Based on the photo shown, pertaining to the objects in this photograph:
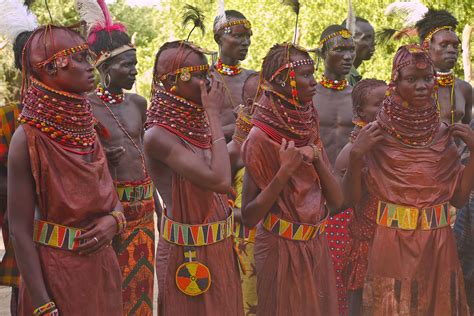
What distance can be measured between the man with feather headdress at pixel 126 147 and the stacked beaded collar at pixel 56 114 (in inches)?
85.2

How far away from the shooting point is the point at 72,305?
14.5ft

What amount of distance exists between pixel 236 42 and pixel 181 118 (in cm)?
345

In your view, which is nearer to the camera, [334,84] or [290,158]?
[290,158]

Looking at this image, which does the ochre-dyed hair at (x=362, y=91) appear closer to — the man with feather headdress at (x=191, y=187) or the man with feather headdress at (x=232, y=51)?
the man with feather headdress at (x=232, y=51)

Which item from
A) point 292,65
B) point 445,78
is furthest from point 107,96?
point 445,78

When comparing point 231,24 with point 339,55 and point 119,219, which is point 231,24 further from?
point 119,219

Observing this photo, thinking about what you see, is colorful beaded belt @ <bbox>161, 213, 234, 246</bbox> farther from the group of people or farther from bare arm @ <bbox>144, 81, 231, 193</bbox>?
bare arm @ <bbox>144, 81, 231, 193</bbox>

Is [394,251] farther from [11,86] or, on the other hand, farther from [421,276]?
[11,86]

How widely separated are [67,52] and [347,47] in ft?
12.8

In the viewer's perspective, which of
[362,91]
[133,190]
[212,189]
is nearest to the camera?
[212,189]

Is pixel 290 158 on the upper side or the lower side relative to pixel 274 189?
upper

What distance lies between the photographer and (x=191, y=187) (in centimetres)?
488

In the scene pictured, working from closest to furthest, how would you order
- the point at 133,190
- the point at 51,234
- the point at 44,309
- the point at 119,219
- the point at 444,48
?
the point at 44,309, the point at 51,234, the point at 119,219, the point at 133,190, the point at 444,48

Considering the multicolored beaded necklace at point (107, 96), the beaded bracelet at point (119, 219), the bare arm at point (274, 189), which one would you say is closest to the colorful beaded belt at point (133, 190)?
the multicolored beaded necklace at point (107, 96)
